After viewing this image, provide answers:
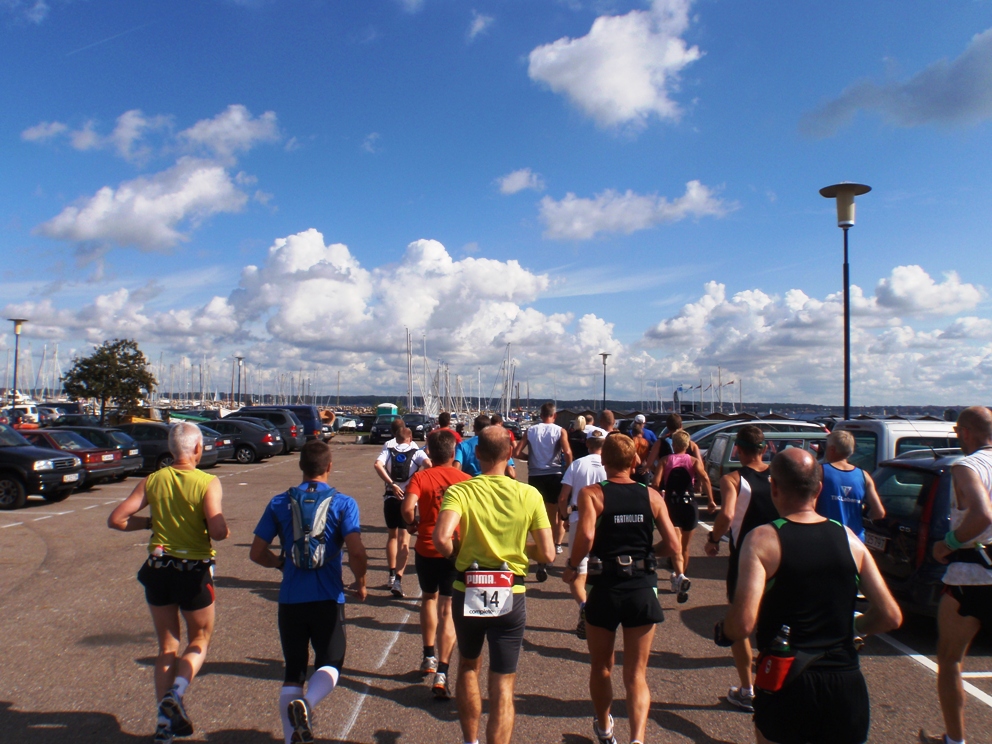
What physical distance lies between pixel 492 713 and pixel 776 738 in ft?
4.56

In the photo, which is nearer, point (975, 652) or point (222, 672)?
point (222, 672)

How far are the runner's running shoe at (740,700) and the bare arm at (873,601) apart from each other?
1.96m

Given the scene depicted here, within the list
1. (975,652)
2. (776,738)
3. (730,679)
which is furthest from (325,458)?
(975,652)

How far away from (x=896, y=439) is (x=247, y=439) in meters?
21.4

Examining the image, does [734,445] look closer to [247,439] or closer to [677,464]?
[677,464]

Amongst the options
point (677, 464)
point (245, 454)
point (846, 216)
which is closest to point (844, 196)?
point (846, 216)

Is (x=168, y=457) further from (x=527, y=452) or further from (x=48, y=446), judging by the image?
(x=527, y=452)

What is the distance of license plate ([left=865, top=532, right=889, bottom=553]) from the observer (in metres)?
6.36

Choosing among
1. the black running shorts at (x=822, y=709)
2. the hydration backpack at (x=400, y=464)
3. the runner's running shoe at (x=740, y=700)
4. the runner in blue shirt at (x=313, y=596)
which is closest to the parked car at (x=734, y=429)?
the hydration backpack at (x=400, y=464)

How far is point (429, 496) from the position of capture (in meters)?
5.16

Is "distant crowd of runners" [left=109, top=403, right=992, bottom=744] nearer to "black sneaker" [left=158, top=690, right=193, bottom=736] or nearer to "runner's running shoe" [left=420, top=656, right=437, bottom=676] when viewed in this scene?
"black sneaker" [left=158, top=690, right=193, bottom=736]

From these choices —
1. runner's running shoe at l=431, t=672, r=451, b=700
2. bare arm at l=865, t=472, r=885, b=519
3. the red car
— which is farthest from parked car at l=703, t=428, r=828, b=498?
the red car

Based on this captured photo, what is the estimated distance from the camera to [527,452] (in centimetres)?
941

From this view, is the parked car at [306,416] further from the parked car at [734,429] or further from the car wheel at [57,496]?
the parked car at [734,429]
